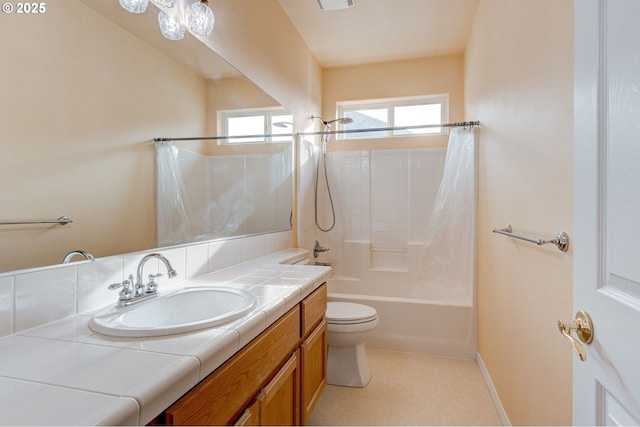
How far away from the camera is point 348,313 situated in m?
2.11

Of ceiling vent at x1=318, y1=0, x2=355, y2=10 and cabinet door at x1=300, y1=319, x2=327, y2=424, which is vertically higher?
ceiling vent at x1=318, y1=0, x2=355, y2=10

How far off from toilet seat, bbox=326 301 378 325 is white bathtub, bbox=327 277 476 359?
37cm

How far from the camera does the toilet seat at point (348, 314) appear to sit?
1987 millimetres

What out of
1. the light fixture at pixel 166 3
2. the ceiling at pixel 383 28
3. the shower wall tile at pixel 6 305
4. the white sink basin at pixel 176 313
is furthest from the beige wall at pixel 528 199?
the shower wall tile at pixel 6 305

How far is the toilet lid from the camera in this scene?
1.99 m

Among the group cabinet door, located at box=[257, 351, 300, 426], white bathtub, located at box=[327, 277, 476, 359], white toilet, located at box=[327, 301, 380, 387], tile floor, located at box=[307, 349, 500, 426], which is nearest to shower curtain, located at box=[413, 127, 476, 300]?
white bathtub, located at box=[327, 277, 476, 359]

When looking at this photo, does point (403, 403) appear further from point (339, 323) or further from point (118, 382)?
point (118, 382)

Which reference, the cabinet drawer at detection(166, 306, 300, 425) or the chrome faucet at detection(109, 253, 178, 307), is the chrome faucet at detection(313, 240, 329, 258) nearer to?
the cabinet drawer at detection(166, 306, 300, 425)

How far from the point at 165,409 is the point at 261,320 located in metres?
0.37

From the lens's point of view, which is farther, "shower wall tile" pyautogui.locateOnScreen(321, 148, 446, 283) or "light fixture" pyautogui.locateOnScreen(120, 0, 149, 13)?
"shower wall tile" pyautogui.locateOnScreen(321, 148, 446, 283)

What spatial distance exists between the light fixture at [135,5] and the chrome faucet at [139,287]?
0.90 meters

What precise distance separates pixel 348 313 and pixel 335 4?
2.25 metres

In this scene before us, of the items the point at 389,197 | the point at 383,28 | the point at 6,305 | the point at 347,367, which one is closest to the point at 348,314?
the point at 347,367

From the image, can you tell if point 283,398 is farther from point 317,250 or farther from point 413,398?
point 317,250
